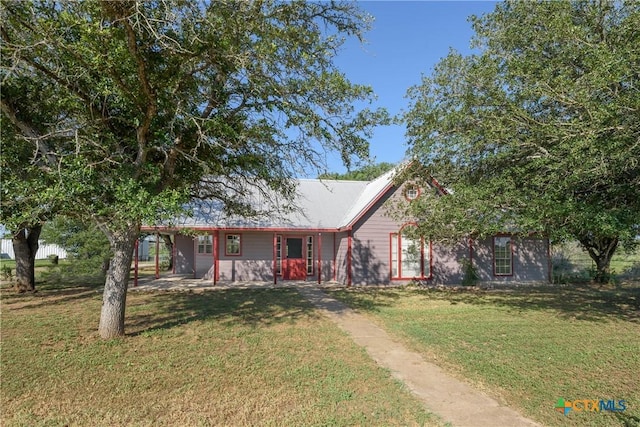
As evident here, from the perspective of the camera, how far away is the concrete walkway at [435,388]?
4328 mm

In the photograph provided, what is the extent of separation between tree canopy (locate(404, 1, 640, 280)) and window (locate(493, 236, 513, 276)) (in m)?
7.00

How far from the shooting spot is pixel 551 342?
24.5 ft

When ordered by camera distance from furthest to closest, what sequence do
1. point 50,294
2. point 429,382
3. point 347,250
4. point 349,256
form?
point 347,250, point 349,256, point 50,294, point 429,382

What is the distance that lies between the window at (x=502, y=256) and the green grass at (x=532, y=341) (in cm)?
362

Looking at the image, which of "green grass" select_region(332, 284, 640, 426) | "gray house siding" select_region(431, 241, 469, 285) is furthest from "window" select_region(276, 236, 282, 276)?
"gray house siding" select_region(431, 241, 469, 285)

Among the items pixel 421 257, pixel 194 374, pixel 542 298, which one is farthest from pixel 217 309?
pixel 542 298

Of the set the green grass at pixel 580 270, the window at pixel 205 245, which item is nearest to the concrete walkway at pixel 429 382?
the window at pixel 205 245

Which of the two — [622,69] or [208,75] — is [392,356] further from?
[622,69]

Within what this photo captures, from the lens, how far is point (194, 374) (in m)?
5.60

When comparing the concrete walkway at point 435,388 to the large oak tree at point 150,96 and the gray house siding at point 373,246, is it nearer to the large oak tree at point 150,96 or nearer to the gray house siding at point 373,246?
the large oak tree at point 150,96

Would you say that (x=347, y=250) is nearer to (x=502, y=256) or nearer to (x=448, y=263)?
(x=448, y=263)

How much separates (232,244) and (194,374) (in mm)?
11441

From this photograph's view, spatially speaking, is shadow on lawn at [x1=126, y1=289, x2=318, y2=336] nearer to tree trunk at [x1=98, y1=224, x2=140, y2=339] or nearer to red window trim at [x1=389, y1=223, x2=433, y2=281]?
tree trunk at [x1=98, y1=224, x2=140, y2=339]

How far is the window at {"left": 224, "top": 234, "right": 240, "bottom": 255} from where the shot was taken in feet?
55.0
